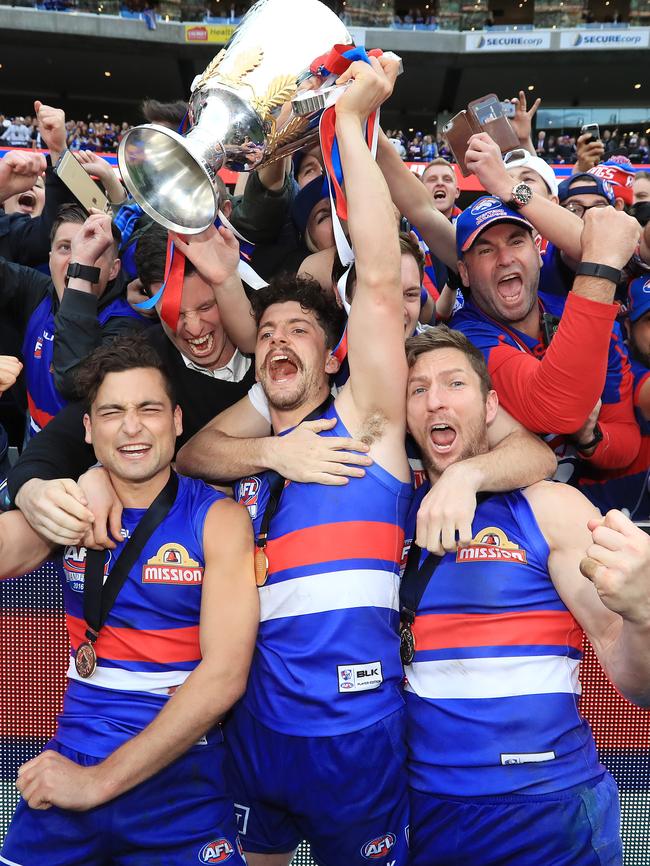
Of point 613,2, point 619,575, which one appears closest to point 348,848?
point 619,575

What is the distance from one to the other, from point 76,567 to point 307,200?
1.88 metres

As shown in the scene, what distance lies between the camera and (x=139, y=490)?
96.0 inches

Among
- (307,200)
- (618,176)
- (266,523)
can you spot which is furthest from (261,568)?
(618,176)

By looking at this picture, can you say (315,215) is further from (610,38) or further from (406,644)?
(610,38)

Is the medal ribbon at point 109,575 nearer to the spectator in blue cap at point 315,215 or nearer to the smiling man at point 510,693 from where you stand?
the smiling man at point 510,693

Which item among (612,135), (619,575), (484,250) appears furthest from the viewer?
(612,135)

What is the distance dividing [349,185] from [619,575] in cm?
132

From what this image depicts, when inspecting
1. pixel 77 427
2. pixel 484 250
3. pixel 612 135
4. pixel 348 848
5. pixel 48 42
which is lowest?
pixel 348 848

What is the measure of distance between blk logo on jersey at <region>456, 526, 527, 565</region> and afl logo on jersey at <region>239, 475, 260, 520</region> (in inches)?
25.3

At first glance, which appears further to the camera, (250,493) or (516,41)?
(516,41)

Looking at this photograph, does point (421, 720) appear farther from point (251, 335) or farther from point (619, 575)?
point (251, 335)

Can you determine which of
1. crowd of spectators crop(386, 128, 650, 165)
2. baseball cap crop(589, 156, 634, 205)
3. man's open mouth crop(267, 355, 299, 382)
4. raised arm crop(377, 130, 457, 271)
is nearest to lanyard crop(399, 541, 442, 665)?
man's open mouth crop(267, 355, 299, 382)

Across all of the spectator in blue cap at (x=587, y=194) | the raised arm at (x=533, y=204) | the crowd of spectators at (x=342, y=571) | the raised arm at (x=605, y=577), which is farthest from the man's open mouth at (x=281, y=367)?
the spectator in blue cap at (x=587, y=194)

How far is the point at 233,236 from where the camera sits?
2787 millimetres
